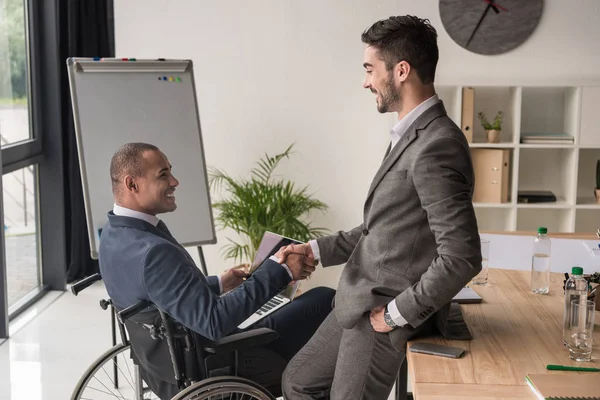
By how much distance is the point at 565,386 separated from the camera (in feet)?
5.92

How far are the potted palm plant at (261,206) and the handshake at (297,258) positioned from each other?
239 centimetres

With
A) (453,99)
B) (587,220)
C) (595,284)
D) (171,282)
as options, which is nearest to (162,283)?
(171,282)

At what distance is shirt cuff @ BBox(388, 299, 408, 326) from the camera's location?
2104mm

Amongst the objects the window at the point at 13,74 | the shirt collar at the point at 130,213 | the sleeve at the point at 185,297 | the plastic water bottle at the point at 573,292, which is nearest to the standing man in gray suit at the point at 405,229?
the plastic water bottle at the point at 573,292

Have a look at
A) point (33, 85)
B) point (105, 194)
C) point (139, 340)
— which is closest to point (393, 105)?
point (139, 340)

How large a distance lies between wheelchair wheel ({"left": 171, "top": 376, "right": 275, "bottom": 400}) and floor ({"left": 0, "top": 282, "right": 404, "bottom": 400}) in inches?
64.0

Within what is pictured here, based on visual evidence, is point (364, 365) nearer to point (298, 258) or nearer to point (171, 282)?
point (298, 258)

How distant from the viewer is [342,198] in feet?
17.8

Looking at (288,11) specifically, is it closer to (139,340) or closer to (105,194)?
(105,194)

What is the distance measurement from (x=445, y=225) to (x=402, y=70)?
458 mm

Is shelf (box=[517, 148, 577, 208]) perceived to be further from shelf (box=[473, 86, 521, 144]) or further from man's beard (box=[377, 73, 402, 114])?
man's beard (box=[377, 73, 402, 114])

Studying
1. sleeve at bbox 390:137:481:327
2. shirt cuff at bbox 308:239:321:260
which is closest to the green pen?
sleeve at bbox 390:137:481:327

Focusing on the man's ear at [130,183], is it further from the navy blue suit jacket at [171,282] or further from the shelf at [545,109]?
the shelf at [545,109]

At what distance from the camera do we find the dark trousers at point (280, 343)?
8.52ft
